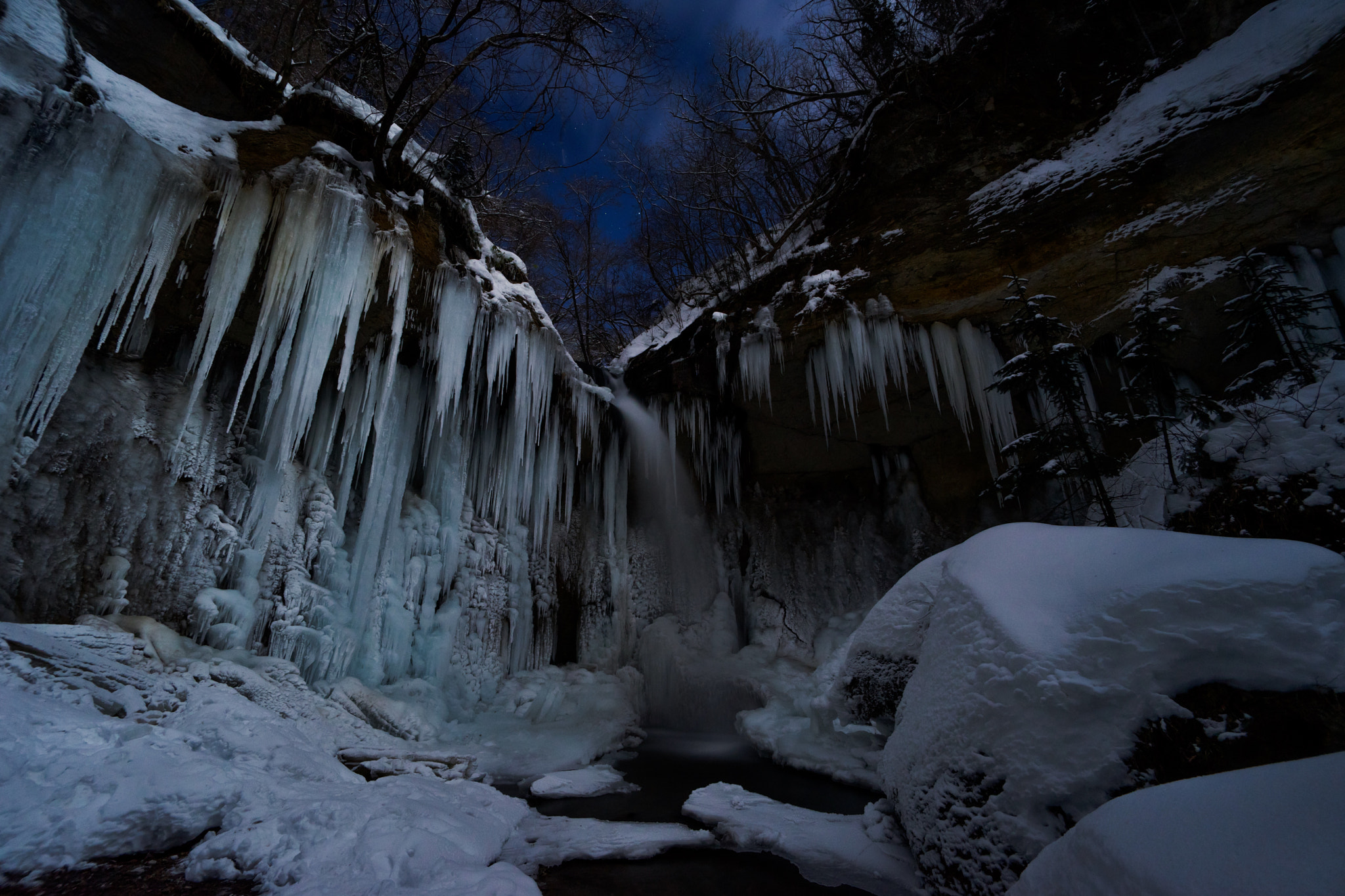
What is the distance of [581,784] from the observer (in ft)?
16.5

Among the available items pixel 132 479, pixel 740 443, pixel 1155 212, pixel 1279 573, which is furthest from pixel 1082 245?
pixel 132 479

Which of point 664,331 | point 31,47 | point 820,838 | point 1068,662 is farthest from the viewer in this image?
point 664,331

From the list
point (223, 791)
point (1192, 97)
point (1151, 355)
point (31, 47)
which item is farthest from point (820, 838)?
point (1192, 97)

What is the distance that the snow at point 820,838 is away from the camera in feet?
9.17

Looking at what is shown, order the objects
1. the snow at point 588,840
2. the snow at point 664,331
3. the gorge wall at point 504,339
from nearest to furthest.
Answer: the snow at point 588,840 < the gorge wall at point 504,339 < the snow at point 664,331

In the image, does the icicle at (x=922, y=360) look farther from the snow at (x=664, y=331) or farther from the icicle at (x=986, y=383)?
the snow at (x=664, y=331)

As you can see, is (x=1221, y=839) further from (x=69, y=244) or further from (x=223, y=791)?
(x=69, y=244)

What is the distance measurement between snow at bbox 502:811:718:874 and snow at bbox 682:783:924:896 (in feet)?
0.91

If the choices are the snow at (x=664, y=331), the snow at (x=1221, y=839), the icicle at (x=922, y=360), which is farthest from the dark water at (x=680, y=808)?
the snow at (x=664, y=331)

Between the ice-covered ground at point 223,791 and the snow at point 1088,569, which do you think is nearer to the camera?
the snow at point 1088,569

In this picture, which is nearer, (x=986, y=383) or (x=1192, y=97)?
(x=1192, y=97)

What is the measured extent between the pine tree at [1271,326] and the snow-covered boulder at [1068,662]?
3.42 meters

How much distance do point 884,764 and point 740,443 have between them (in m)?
6.81

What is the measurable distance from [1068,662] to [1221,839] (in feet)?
2.94
